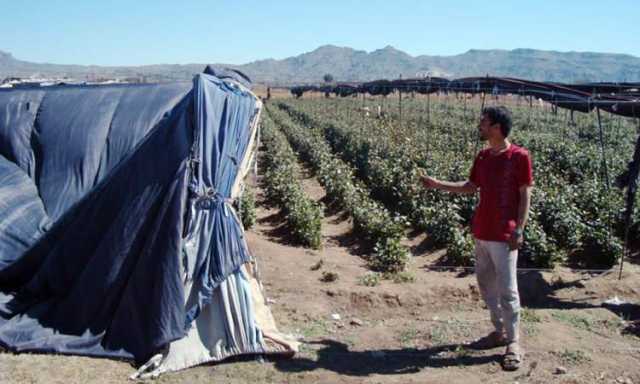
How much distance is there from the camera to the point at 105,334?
511 centimetres

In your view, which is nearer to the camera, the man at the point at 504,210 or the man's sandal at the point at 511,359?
the man at the point at 504,210

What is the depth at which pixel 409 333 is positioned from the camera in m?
5.73

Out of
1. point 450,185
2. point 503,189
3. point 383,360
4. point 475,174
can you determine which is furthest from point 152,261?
point 503,189

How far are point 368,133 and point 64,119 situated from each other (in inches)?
449

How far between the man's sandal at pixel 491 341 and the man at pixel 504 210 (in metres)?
0.25

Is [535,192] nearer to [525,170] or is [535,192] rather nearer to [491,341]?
[491,341]

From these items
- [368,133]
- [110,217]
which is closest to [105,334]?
[110,217]

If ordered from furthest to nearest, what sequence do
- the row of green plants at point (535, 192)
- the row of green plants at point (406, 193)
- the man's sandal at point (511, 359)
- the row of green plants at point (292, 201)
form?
the row of green plants at point (292, 201), the row of green plants at point (406, 193), the row of green plants at point (535, 192), the man's sandal at point (511, 359)

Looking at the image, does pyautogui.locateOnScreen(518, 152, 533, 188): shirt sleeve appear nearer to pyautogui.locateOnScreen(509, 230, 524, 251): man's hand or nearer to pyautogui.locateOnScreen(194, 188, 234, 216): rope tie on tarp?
pyautogui.locateOnScreen(509, 230, 524, 251): man's hand

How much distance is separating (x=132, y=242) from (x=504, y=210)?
9.66 feet

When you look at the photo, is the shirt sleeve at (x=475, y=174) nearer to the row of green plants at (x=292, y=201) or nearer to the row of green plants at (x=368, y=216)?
the row of green plants at (x=368, y=216)

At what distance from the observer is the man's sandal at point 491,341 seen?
524 centimetres

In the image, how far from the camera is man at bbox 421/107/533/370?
A: 4.75 meters

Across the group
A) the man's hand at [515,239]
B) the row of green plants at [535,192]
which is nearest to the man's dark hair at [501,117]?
the man's hand at [515,239]
